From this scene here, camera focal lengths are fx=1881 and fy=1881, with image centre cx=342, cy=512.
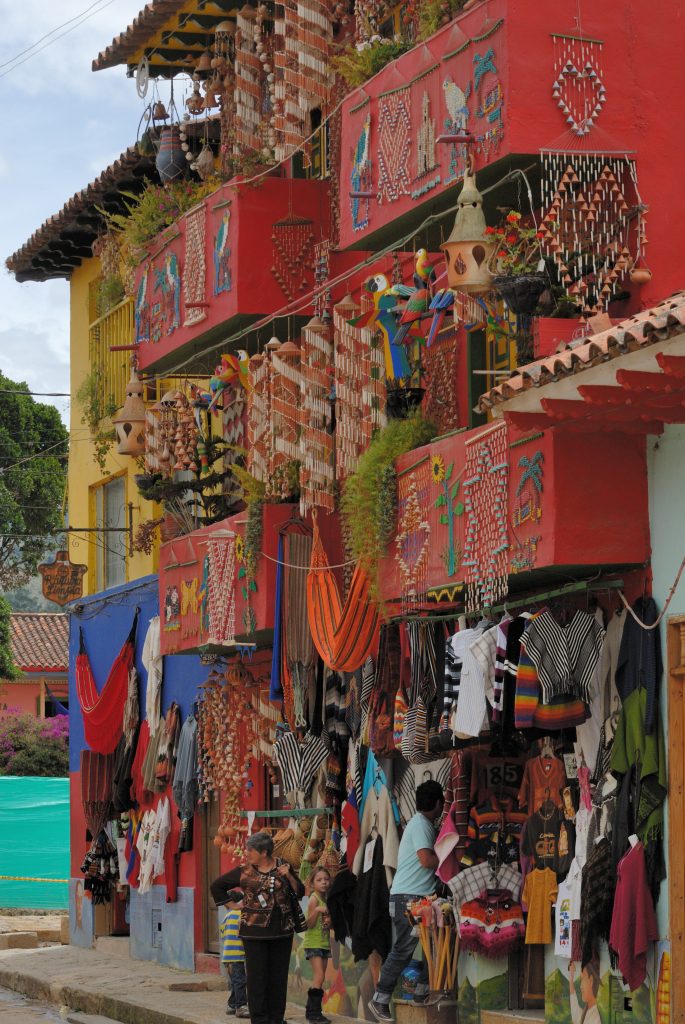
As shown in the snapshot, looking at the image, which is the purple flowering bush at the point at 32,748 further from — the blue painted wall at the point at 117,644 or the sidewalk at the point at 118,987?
the sidewalk at the point at 118,987

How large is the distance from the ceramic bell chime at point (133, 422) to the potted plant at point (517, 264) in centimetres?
909

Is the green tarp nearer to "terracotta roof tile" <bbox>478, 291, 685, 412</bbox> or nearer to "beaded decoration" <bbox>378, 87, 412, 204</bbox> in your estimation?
"beaded decoration" <bbox>378, 87, 412, 204</bbox>

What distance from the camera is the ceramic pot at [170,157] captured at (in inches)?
885

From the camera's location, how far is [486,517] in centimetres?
1321

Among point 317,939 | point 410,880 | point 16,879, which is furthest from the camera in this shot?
point 16,879

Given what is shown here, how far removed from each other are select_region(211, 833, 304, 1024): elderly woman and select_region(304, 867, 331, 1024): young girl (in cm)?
119

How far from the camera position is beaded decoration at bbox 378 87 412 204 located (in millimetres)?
15021

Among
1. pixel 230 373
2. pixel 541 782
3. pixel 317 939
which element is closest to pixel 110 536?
pixel 230 373

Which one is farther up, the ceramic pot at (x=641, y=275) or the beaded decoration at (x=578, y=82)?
the beaded decoration at (x=578, y=82)

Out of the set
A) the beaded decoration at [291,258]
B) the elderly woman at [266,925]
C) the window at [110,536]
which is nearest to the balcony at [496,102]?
the beaded decoration at [291,258]

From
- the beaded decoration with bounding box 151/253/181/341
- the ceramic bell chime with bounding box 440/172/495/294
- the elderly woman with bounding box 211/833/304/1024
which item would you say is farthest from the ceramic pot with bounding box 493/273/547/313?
the beaded decoration with bounding box 151/253/181/341

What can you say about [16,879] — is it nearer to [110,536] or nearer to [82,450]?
[110,536]

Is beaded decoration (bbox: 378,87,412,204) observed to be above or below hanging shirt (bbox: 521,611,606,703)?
above

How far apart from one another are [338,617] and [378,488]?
65.5 inches
